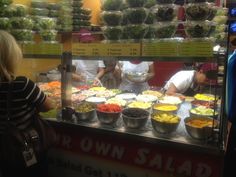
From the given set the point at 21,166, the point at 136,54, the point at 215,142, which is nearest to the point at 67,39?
the point at 136,54

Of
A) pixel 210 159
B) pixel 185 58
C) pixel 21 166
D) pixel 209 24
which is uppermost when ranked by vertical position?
pixel 209 24

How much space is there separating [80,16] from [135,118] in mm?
1578

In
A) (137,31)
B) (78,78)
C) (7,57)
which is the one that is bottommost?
(78,78)

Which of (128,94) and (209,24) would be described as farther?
→ (128,94)

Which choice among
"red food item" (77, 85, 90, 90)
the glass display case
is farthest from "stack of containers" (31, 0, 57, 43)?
"red food item" (77, 85, 90, 90)

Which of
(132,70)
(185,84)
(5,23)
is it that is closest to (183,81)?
(185,84)

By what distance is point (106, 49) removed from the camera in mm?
2395

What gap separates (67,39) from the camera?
2635mm

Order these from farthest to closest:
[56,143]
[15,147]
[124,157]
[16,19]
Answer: [16,19] → [56,143] → [124,157] → [15,147]

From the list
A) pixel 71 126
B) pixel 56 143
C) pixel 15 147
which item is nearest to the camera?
pixel 15 147

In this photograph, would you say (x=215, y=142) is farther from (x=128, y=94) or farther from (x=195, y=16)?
(x=128, y=94)

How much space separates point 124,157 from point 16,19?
6.36 ft

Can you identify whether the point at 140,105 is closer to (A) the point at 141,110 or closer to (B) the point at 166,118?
(A) the point at 141,110

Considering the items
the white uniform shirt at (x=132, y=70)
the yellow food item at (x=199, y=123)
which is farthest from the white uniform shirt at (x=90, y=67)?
the yellow food item at (x=199, y=123)
